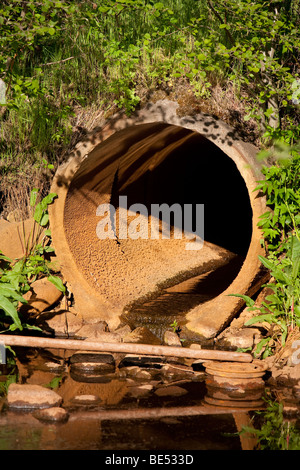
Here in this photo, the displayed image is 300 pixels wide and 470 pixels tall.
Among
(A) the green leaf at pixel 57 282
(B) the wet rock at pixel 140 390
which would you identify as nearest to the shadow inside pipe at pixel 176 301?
(A) the green leaf at pixel 57 282

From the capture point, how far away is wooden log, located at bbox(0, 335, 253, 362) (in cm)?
449

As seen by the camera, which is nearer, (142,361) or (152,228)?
(142,361)

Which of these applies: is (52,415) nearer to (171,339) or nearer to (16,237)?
(171,339)

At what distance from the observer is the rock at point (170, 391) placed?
14.1ft

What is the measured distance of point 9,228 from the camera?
6660 mm

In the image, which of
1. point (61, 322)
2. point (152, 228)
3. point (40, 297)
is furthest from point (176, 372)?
point (152, 228)

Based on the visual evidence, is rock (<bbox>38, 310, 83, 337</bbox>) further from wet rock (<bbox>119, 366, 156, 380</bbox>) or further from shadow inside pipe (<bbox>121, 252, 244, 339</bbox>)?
wet rock (<bbox>119, 366, 156, 380</bbox>)

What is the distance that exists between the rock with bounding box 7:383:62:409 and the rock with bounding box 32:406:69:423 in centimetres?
13

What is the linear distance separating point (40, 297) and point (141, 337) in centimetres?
118

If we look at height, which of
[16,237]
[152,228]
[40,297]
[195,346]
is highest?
[152,228]

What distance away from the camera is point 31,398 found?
391 centimetres

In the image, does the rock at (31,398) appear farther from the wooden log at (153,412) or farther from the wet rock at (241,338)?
the wet rock at (241,338)

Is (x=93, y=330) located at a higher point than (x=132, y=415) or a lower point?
higher

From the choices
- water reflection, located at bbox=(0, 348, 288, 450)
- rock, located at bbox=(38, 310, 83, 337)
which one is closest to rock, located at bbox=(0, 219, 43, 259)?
rock, located at bbox=(38, 310, 83, 337)
